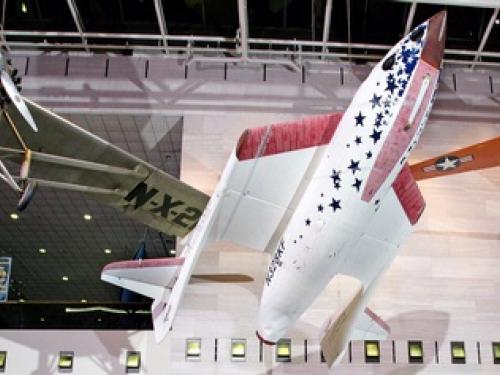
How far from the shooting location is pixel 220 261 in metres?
13.4

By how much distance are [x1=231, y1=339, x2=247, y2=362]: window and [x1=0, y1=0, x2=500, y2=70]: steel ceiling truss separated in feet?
19.5

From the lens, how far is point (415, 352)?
42.0 feet

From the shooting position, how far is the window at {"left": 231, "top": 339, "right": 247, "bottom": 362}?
1267 centimetres

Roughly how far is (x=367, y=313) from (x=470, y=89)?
243 inches

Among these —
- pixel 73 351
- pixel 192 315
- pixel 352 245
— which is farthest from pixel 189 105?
pixel 352 245

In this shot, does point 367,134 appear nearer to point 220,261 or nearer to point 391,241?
point 391,241

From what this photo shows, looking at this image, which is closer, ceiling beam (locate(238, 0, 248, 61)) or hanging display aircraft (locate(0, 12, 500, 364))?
hanging display aircraft (locate(0, 12, 500, 364))

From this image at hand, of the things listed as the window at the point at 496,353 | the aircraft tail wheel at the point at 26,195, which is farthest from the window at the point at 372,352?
the aircraft tail wheel at the point at 26,195

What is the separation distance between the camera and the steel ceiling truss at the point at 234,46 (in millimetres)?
14141

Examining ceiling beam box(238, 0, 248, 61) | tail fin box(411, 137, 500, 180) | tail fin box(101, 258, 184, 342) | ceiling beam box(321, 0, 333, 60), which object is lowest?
tail fin box(101, 258, 184, 342)

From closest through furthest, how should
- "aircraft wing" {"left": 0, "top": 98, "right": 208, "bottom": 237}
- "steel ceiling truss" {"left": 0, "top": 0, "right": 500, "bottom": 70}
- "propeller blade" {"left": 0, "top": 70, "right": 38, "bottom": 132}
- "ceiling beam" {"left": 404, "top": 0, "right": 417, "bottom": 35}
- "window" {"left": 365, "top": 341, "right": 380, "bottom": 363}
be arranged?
"propeller blade" {"left": 0, "top": 70, "right": 38, "bottom": 132}, "aircraft wing" {"left": 0, "top": 98, "right": 208, "bottom": 237}, "window" {"left": 365, "top": 341, "right": 380, "bottom": 363}, "ceiling beam" {"left": 404, "top": 0, "right": 417, "bottom": 35}, "steel ceiling truss" {"left": 0, "top": 0, "right": 500, "bottom": 70}

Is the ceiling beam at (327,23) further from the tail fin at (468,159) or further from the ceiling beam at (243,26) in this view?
the tail fin at (468,159)

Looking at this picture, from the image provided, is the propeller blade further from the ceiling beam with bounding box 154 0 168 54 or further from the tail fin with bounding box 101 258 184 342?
the ceiling beam with bounding box 154 0 168 54

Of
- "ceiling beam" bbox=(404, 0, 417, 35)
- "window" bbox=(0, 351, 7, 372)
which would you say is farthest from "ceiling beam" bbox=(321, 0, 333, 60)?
"window" bbox=(0, 351, 7, 372)
